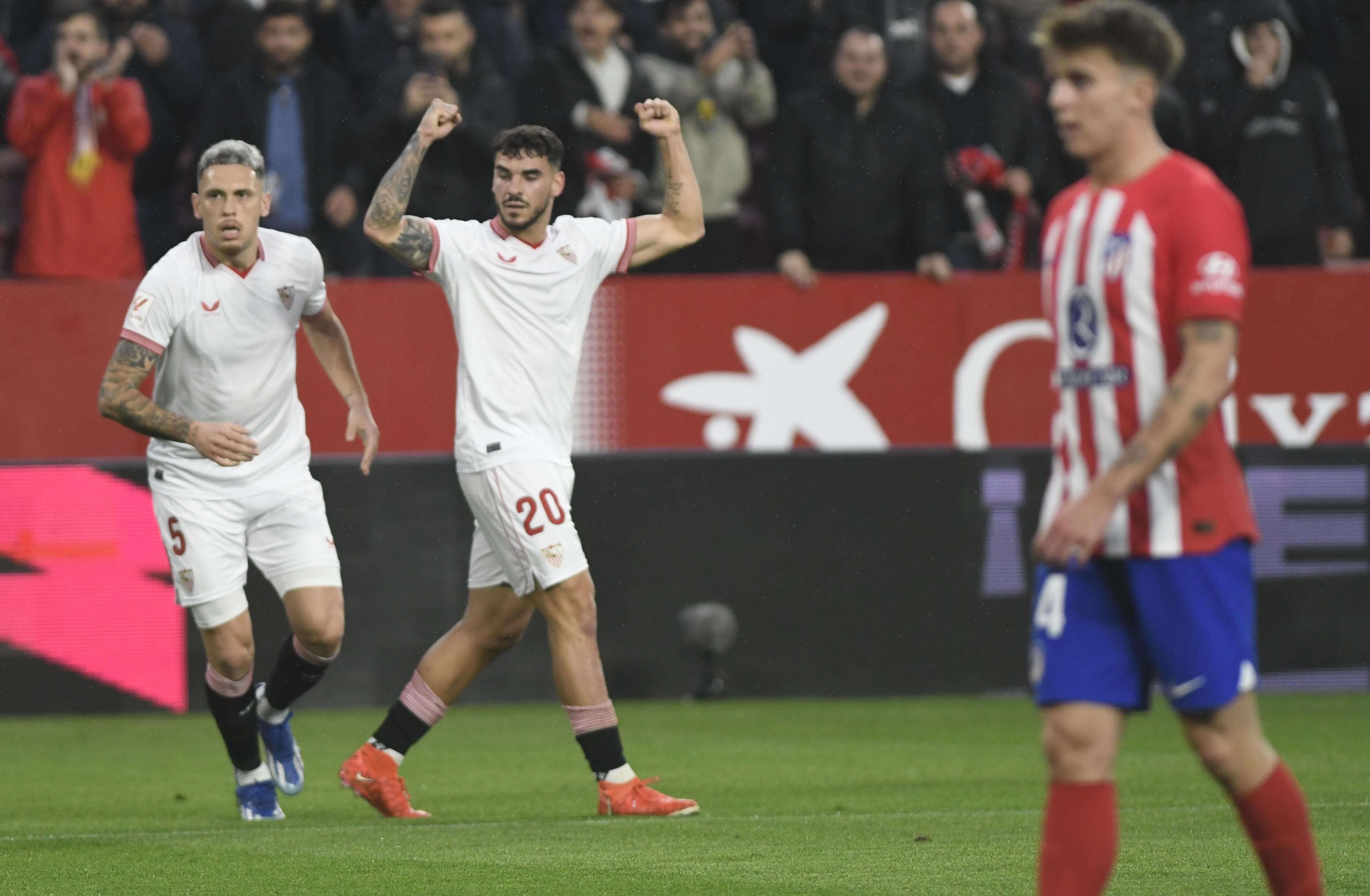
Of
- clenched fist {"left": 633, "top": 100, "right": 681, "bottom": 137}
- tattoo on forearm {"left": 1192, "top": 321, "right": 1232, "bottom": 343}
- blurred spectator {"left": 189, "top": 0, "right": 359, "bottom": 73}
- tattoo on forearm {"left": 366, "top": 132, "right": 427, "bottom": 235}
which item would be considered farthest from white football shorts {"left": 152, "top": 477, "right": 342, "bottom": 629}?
blurred spectator {"left": 189, "top": 0, "right": 359, "bottom": 73}

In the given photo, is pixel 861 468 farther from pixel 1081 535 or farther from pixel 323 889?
pixel 1081 535

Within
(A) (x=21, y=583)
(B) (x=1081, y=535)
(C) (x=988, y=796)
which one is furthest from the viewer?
(A) (x=21, y=583)

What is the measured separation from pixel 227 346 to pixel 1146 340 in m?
4.18

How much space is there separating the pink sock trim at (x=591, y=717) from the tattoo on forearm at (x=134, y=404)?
1593 mm

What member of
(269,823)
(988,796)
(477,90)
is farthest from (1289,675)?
(269,823)

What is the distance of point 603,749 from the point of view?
7309mm

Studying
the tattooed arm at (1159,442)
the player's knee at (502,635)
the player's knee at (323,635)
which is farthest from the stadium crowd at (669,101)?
the tattooed arm at (1159,442)

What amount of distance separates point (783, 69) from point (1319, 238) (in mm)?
3620

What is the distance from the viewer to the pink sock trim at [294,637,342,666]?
777cm

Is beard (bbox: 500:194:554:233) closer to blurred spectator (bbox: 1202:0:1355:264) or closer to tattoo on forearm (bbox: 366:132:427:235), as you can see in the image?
tattoo on forearm (bbox: 366:132:427:235)

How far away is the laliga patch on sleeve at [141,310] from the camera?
7379mm

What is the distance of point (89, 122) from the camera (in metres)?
12.2

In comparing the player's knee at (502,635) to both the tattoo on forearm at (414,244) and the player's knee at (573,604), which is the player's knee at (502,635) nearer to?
the player's knee at (573,604)

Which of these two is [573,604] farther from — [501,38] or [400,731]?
[501,38]
